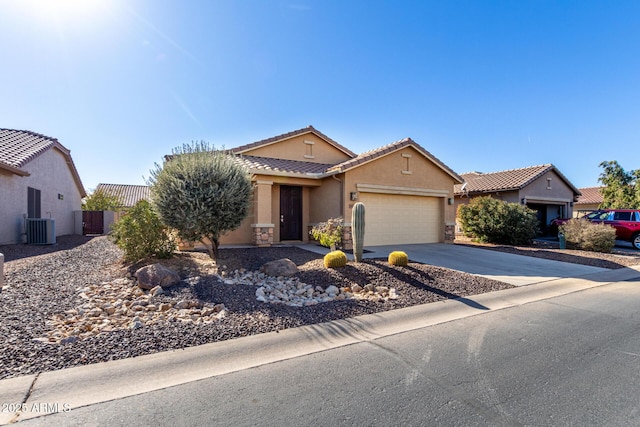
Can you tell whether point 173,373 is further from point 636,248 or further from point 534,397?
point 636,248

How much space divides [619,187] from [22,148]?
127 ft

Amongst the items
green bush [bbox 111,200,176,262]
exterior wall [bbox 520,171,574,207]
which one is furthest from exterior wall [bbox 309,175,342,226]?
exterior wall [bbox 520,171,574,207]

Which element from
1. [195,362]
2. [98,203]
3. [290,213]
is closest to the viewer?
[195,362]

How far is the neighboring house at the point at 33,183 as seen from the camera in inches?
472

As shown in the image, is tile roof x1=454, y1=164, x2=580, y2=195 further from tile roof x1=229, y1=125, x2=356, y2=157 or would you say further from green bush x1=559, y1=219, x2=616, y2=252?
tile roof x1=229, y1=125, x2=356, y2=157

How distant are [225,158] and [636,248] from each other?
19.8 metres

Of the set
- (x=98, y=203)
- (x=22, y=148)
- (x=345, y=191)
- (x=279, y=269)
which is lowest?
(x=279, y=269)

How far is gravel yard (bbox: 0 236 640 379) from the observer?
3822 mm

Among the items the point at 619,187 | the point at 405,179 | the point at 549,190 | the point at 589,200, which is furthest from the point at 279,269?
the point at 589,200

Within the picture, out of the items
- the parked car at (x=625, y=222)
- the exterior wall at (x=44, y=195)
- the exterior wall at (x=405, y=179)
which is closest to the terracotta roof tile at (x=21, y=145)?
the exterior wall at (x=44, y=195)

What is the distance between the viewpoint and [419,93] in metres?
13.9

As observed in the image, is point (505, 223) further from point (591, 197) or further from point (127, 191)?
point (127, 191)

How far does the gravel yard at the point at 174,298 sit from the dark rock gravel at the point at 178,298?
0.01 metres

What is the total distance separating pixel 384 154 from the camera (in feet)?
44.2
